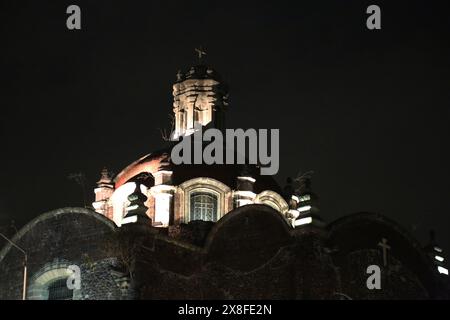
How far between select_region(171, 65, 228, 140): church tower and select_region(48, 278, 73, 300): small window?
11807 millimetres

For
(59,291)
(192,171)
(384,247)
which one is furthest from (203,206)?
(384,247)

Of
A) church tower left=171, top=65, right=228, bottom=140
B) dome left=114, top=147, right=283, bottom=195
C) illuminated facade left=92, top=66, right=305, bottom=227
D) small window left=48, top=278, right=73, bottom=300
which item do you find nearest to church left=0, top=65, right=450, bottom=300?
small window left=48, top=278, right=73, bottom=300

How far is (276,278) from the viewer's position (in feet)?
128

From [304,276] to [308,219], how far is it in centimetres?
209

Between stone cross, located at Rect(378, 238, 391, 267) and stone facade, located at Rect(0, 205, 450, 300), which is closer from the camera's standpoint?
stone facade, located at Rect(0, 205, 450, 300)

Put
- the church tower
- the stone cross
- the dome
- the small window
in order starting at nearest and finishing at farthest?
the small window
the stone cross
the dome
the church tower

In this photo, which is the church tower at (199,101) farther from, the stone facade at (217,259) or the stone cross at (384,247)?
the stone cross at (384,247)

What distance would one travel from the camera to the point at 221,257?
39812mm

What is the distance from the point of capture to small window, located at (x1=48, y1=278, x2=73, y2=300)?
129ft

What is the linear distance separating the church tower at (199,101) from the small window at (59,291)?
11807mm

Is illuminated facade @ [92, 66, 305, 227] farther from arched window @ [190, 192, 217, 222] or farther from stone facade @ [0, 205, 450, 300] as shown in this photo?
stone facade @ [0, 205, 450, 300]

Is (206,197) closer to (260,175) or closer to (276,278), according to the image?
(260,175)

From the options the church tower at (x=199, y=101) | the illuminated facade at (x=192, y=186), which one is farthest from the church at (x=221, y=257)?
the church tower at (x=199, y=101)
